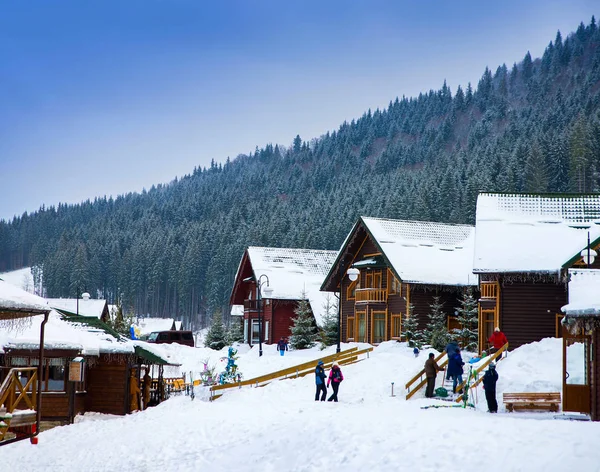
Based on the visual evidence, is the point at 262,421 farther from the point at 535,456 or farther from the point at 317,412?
the point at 535,456

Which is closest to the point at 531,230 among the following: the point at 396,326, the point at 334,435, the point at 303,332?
the point at 396,326

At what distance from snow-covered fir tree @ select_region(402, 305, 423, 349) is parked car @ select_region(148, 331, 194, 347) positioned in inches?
1513

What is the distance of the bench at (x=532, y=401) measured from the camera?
2341 cm

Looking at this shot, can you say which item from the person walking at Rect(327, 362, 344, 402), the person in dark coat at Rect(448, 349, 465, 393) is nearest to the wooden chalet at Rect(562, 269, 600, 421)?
the person in dark coat at Rect(448, 349, 465, 393)

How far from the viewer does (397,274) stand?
143 ft

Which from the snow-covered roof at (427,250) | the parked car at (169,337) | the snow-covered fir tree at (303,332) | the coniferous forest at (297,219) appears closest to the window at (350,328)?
the snow-covered fir tree at (303,332)

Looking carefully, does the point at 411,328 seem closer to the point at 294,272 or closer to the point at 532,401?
the point at 532,401

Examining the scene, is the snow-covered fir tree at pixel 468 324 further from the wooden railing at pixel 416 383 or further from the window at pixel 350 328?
the window at pixel 350 328

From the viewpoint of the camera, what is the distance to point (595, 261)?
34.0 meters

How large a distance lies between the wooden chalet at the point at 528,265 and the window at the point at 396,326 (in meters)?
8.66

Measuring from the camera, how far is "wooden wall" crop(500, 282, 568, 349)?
114 ft

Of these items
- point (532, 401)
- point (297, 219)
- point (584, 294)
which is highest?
point (297, 219)

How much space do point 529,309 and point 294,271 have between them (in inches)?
1074

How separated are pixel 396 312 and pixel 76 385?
71.2 ft
